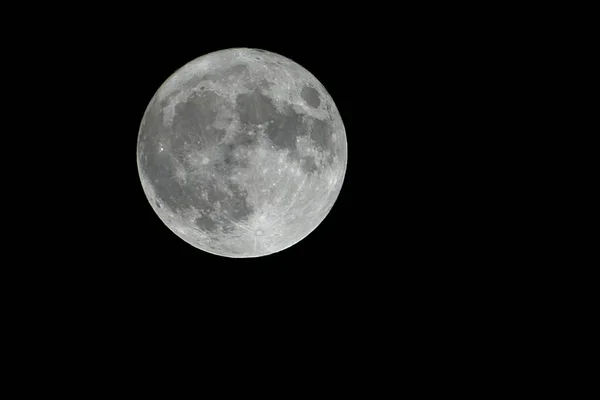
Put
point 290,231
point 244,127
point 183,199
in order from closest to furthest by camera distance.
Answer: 1. point 244,127
2. point 183,199
3. point 290,231

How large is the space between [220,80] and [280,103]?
0.57 meters

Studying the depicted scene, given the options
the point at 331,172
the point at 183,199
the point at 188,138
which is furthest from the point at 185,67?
the point at 331,172

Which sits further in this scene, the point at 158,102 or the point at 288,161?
the point at 158,102

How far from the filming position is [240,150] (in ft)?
14.5

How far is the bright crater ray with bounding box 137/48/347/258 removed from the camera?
176 inches

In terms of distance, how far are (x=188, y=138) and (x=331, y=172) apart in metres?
1.35

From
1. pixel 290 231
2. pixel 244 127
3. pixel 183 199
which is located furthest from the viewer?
pixel 290 231

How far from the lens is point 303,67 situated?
5281mm

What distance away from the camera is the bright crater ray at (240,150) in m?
4.48

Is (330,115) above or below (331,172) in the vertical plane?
above

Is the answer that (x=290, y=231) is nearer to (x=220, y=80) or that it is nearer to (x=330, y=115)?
(x=330, y=115)

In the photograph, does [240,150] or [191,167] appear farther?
[191,167]

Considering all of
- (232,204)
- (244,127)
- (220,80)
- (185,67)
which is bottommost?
(232,204)

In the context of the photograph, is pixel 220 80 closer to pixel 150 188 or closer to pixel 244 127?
pixel 244 127
